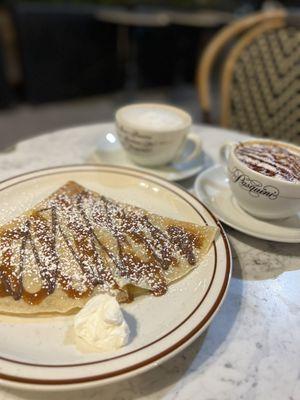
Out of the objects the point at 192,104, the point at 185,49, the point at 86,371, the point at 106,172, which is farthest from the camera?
Answer: the point at 185,49

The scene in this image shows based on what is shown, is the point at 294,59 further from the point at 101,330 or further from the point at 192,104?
the point at 192,104

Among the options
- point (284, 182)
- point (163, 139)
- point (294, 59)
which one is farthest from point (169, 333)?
point (294, 59)

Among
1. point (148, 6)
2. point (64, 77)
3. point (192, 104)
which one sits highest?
point (148, 6)

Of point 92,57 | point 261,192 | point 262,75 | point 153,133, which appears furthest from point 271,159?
point 92,57

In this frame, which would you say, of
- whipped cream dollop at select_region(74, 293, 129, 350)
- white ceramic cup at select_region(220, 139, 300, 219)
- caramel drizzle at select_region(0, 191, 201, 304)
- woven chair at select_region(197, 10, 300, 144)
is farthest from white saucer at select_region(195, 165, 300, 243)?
woven chair at select_region(197, 10, 300, 144)

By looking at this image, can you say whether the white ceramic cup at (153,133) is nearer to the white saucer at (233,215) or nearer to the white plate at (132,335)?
the white saucer at (233,215)

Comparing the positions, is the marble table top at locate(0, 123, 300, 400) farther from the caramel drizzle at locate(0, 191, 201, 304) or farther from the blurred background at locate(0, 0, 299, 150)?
the blurred background at locate(0, 0, 299, 150)
